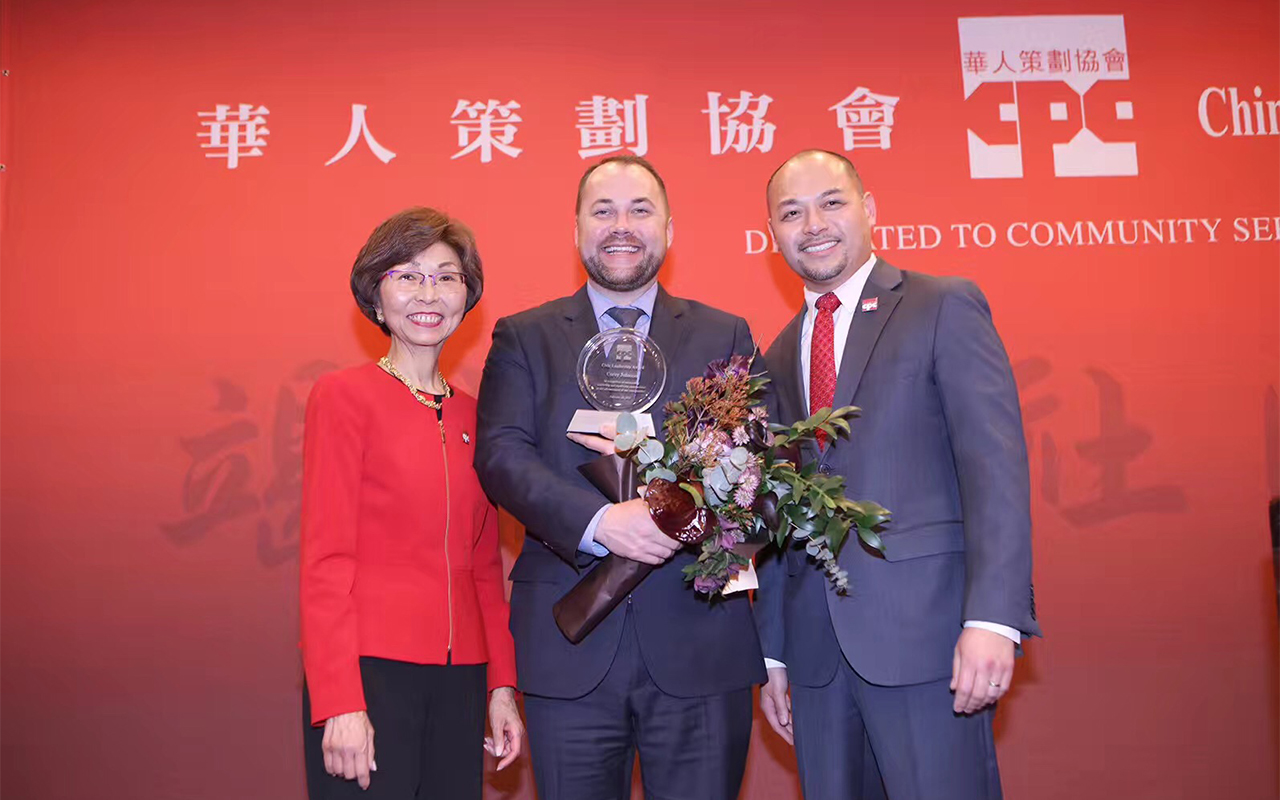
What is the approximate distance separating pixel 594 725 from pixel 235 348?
2564 mm

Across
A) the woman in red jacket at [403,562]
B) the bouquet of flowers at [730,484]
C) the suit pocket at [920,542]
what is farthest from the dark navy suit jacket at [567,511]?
the suit pocket at [920,542]

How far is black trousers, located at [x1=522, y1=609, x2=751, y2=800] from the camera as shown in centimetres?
225

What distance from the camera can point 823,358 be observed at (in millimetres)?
2447

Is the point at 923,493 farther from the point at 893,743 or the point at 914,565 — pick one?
the point at 893,743

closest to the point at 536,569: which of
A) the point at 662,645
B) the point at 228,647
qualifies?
the point at 662,645

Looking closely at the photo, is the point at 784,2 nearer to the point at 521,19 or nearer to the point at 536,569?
the point at 521,19

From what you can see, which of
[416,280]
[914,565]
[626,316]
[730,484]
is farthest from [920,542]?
[416,280]

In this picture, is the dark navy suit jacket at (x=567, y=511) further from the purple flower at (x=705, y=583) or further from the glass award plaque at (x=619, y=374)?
the purple flower at (x=705, y=583)

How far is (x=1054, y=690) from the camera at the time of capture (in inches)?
161

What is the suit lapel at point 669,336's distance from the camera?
7.83ft

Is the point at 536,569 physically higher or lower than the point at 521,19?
lower

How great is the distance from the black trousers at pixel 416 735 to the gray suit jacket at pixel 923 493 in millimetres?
743

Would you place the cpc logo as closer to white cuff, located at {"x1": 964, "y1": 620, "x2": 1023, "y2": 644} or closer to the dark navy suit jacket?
the dark navy suit jacket

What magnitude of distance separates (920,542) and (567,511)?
0.76 metres
